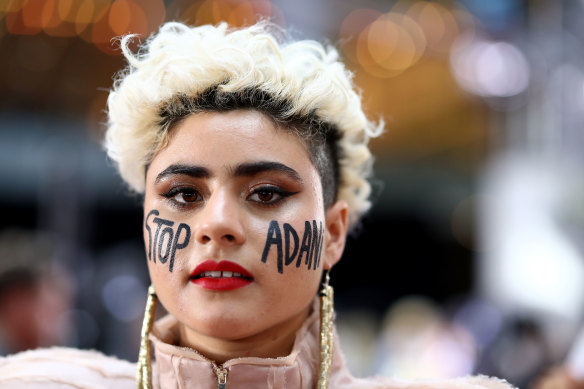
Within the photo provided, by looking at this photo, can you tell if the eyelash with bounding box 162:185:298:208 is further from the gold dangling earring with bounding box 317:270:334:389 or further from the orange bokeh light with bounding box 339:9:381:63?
the orange bokeh light with bounding box 339:9:381:63

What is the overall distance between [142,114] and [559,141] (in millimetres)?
6139

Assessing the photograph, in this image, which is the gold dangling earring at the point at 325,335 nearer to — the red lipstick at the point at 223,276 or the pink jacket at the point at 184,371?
the pink jacket at the point at 184,371

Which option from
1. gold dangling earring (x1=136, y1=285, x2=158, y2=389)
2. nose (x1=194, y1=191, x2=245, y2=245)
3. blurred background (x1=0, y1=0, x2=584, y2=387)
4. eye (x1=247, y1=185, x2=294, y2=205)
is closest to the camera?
nose (x1=194, y1=191, x2=245, y2=245)

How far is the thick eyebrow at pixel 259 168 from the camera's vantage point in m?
1.82

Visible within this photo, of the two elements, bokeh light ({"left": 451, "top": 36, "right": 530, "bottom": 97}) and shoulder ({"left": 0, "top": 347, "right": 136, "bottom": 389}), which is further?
bokeh light ({"left": 451, "top": 36, "right": 530, "bottom": 97})

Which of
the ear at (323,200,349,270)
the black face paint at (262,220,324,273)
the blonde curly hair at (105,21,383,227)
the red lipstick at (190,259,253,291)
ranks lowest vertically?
the red lipstick at (190,259,253,291)

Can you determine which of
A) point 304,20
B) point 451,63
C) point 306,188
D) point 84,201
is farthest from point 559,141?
point 306,188

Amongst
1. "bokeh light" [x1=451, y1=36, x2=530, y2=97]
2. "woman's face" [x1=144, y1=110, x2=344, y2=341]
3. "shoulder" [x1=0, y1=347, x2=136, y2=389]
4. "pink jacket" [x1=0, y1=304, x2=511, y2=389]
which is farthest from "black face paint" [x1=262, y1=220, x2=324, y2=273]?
"bokeh light" [x1=451, y1=36, x2=530, y2=97]

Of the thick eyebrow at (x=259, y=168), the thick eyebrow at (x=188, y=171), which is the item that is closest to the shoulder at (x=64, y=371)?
the thick eyebrow at (x=188, y=171)

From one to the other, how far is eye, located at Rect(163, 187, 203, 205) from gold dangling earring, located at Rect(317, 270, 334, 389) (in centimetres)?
50

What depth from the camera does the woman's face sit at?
1.78m

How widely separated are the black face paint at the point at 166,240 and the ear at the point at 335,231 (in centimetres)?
48

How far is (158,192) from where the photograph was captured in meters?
1.93

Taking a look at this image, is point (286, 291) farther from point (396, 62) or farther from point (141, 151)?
point (396, 62)
